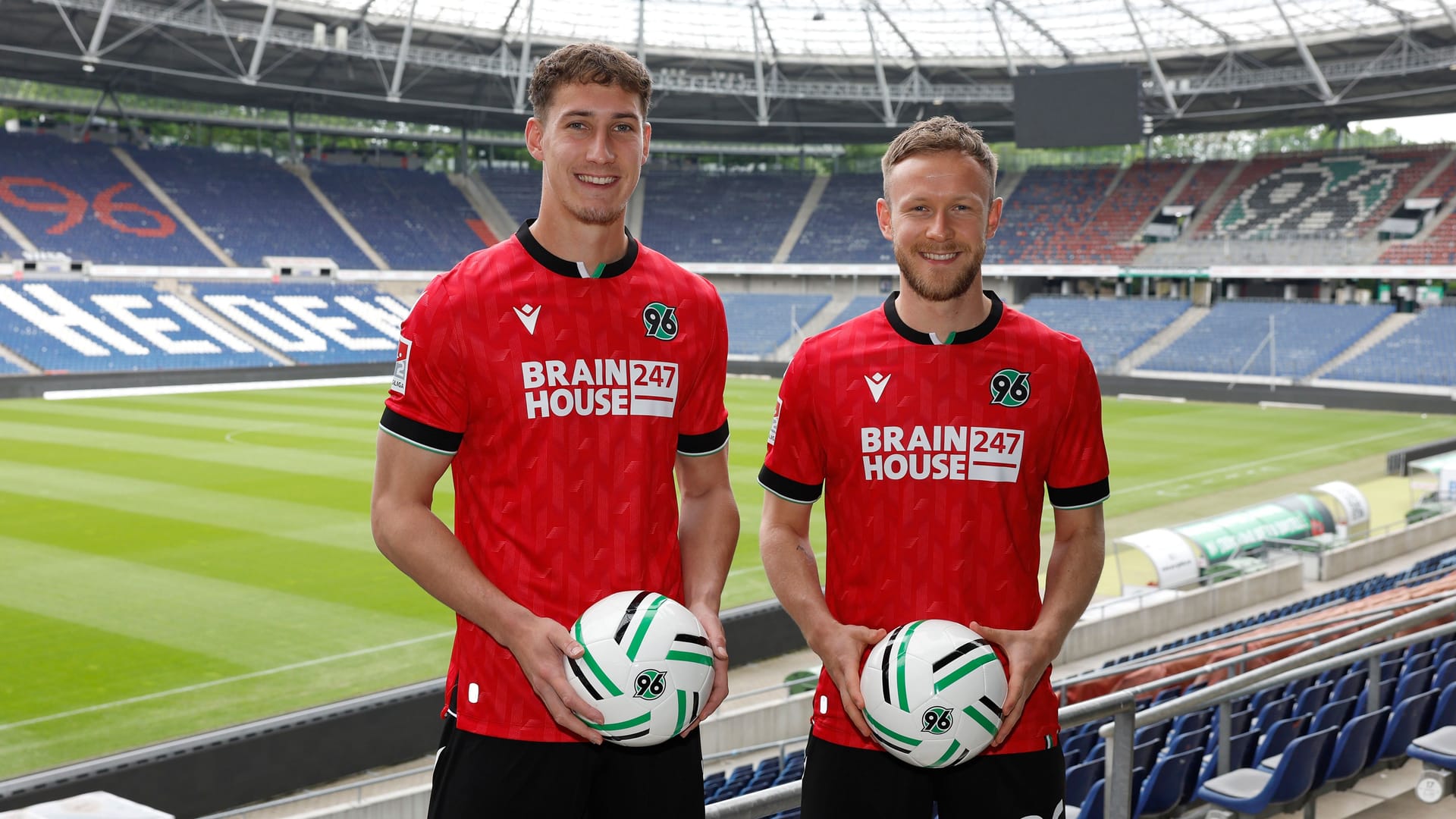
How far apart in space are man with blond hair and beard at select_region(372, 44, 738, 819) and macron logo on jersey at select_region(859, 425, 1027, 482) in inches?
23.6

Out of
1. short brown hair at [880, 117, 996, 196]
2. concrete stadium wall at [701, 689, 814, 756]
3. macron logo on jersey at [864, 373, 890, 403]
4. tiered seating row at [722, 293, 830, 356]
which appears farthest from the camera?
tiered seating row at [722, 293, 830, 356]

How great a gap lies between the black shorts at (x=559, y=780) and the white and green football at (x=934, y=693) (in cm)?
51

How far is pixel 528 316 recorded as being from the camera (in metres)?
3.19

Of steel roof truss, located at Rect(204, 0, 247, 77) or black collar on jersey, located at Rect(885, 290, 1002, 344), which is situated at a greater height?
steel roof truss, located at Rect(204, 0, 247, 77)

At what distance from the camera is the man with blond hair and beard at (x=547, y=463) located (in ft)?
10.1

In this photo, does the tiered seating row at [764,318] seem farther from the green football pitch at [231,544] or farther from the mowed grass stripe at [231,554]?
the mowed grass stripe at [231,554]

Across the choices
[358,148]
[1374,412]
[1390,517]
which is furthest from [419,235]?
[1390,517]

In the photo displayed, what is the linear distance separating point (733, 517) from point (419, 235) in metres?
65.9

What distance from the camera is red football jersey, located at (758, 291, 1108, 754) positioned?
11.5 feet

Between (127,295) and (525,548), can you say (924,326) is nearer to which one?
(525,548)

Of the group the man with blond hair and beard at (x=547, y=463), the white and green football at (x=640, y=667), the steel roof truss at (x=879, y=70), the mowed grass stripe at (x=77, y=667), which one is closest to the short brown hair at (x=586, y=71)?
the man with blond hair and beard at (x=547, y=463)

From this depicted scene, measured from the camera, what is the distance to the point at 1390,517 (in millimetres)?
23797

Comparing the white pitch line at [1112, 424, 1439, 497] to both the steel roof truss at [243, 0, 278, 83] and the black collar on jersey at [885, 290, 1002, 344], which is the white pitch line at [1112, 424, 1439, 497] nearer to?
the black collar on jersey at [885, 290, 1002, 344]

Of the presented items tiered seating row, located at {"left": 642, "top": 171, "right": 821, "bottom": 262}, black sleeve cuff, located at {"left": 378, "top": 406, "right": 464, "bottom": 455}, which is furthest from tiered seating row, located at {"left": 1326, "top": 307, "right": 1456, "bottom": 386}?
black sleeve cuff, located at {"left": 378, "top": 406, "right": 464, "bottom": 455}
